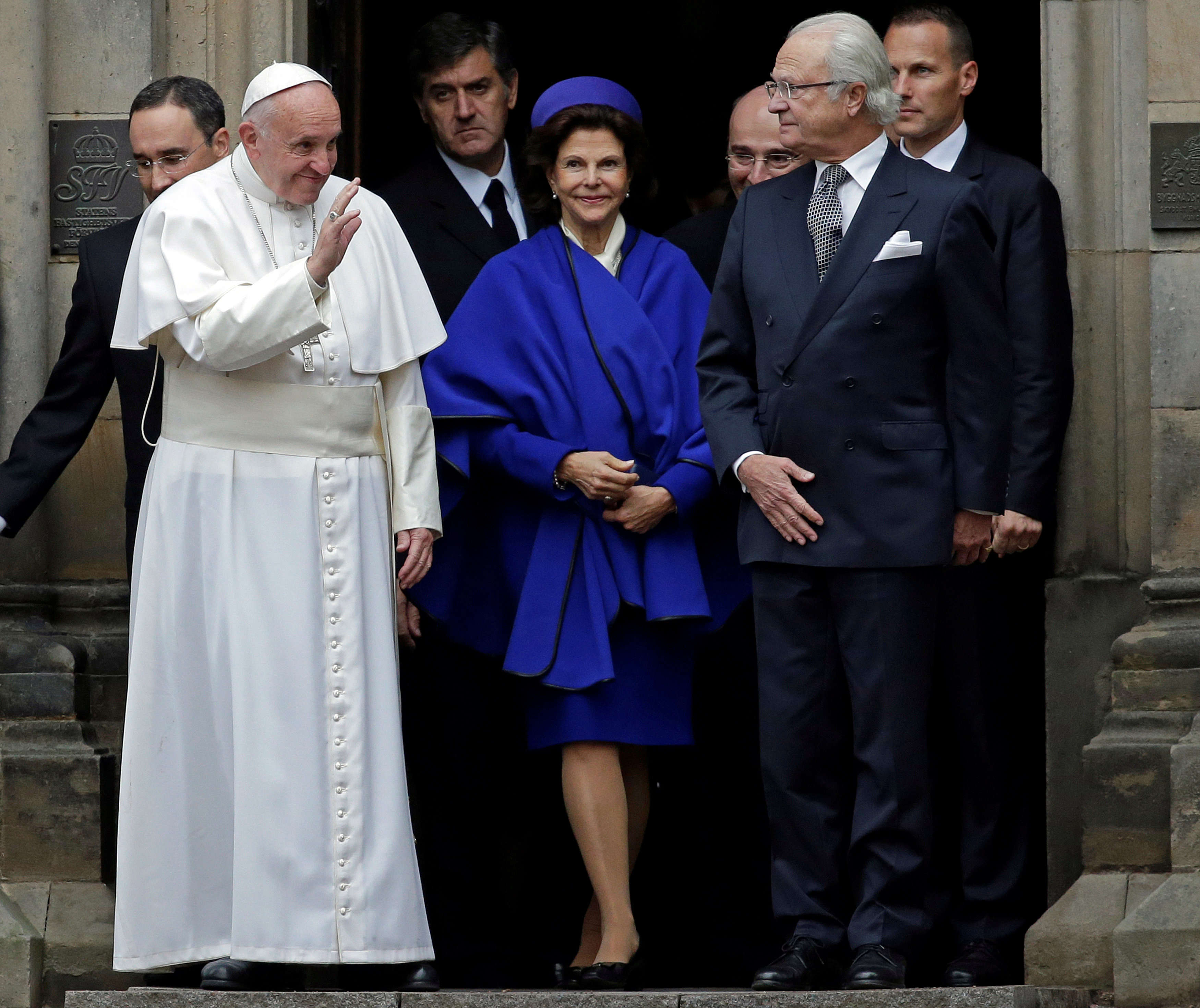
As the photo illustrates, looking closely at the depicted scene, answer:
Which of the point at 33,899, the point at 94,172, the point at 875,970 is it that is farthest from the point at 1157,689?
the point at 94,172

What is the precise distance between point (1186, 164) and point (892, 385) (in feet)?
4.76

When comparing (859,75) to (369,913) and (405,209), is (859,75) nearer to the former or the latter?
(405,209)

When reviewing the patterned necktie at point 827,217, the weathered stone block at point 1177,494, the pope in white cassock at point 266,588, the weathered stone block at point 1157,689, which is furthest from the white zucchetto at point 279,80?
the weathered stone block at point 1157,689

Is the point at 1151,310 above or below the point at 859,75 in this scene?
below

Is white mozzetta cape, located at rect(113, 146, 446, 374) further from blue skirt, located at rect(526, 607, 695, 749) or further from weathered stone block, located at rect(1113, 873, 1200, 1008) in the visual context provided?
weathered stone block, located at rect(1113, 873, 1200, 1008)

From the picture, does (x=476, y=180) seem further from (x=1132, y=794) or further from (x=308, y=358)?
(x=1132, y=794)

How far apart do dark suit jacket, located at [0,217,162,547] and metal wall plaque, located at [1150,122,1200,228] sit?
276 cm

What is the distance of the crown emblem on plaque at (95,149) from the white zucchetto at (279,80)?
4.08ft

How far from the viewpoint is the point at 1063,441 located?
20.5 ft

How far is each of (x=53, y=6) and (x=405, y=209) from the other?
46.5 inches

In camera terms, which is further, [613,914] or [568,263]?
[568,263]

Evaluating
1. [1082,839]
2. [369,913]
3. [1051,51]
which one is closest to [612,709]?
[369,913]

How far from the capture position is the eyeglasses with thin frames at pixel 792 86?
5359 millimetres

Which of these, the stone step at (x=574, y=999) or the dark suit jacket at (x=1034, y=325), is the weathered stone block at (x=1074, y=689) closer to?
the dark suit jacket at (x=1034, y=325)
